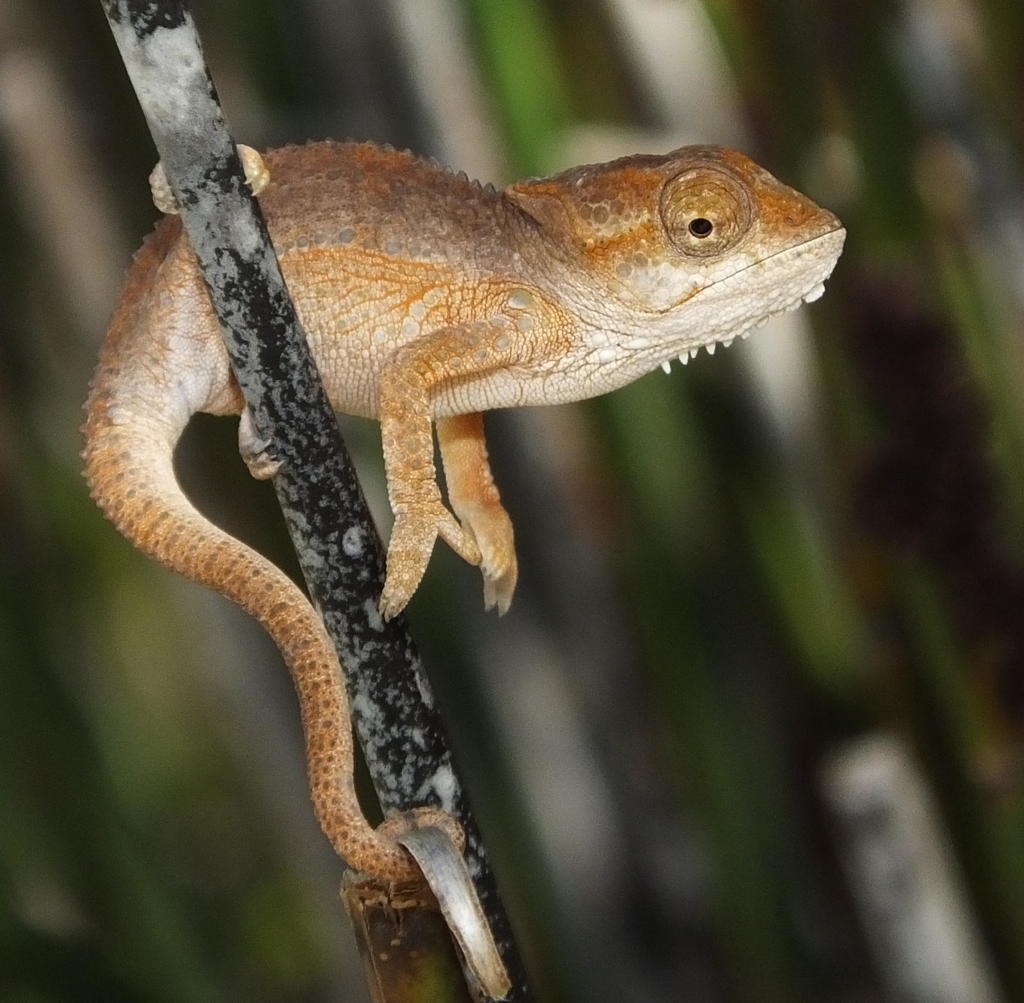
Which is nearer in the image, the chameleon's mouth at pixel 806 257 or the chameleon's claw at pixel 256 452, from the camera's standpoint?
the chameleon's claw at pixel 256 452

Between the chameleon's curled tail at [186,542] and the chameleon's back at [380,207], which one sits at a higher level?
the chameleon's back at [380,207]

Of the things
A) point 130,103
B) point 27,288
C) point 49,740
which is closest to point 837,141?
point 130,103

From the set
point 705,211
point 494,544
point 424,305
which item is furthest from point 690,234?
point 494,544

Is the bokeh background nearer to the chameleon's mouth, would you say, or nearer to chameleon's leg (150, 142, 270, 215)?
the chameleon's mouth

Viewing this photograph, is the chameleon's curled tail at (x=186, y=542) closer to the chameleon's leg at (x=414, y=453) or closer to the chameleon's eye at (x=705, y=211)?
the chameleon's leg at (x=414, y=453)

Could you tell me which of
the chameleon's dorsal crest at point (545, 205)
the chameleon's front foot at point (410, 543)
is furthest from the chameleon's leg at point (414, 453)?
the chameleon's dorsal crest at point (545, 205)

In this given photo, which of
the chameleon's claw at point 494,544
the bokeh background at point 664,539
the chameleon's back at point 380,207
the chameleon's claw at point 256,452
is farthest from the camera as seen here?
the bokeh background at point 664,539
